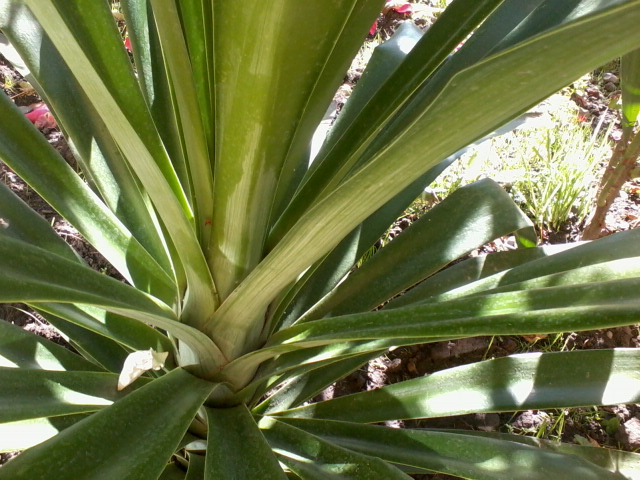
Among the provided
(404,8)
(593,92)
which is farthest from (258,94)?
(593,92)

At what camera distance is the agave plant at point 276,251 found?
0.54 metres

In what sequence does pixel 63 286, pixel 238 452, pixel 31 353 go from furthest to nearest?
1. pixel 31 353
2. pixel 238 452
3. pixel 63 286

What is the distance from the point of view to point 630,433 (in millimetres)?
1583

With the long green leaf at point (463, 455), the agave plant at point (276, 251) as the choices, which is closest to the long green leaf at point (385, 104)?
the agave plant at point (276, 251)

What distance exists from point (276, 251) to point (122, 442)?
26 centimetres

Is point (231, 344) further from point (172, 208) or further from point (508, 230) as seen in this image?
point (508, 230)

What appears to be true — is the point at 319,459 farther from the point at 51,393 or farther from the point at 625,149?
the point at 625,149

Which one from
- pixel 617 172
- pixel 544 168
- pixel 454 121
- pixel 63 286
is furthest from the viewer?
pixel 544 168

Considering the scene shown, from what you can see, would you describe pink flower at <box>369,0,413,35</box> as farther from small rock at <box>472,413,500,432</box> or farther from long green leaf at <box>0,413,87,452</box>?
long green leaf at <box>0,413,87,452</box>

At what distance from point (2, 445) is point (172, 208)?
45cm

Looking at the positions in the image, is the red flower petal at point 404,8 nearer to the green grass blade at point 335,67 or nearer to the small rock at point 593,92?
the small rock at point 593,92

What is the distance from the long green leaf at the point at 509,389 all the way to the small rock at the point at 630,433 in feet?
2.42

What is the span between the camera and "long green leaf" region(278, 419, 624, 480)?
2.86 ft

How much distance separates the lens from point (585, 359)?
99 centimetres
